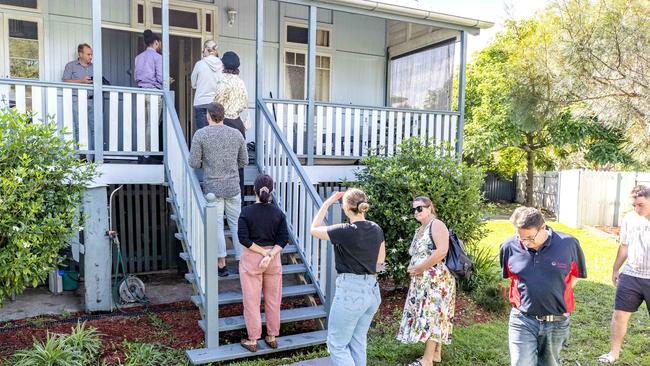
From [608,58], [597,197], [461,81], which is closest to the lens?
[608,58]

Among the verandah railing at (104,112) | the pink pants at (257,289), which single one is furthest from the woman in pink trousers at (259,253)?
the verandah railing at (104,112)

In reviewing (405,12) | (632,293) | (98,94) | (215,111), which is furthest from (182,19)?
(632,293)

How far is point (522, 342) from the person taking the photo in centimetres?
350

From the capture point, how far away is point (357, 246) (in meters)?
3.77

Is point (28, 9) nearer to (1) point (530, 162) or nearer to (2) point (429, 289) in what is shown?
(2) point (429, 289)

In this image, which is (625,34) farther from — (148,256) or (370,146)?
(148,256)

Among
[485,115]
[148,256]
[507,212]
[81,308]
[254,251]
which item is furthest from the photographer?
[507,212]

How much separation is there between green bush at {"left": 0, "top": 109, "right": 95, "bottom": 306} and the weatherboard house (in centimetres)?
70

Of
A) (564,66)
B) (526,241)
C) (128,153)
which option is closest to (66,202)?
(128,153)

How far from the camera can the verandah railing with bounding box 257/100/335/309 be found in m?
5.39

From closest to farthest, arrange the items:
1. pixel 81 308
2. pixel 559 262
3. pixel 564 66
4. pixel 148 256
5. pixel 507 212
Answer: pixel 559 262
pixel 81 308
pixel 148 256
pixel 564 66
pixel 507 212

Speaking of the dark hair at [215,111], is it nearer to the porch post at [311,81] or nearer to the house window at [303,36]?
the porch post at [311,81]

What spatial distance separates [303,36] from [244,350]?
6841mm

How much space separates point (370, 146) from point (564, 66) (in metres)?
3.96
